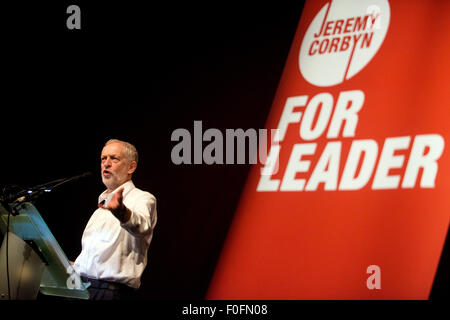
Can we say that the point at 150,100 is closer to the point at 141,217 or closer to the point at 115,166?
the point at 115,166

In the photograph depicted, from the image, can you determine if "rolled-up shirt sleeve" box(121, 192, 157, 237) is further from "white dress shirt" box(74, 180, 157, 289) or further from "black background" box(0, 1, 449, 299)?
"black background" box(0, 1, 449, 299)

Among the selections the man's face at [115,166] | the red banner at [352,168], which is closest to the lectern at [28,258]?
the man's face at [115,166]

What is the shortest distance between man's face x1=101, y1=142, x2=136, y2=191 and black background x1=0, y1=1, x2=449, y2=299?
4.12ft

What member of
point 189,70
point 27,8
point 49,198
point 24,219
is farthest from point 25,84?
point 24,219

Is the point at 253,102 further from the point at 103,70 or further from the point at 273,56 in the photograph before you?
the point at 103,70

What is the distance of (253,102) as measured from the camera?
12.3ft

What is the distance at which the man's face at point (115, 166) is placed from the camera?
2.51m

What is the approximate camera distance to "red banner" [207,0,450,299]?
299cm

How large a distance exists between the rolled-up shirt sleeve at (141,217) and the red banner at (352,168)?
1352 millimetres

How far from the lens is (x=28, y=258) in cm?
197

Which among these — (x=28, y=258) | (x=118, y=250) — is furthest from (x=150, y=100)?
(x=28, y=258)

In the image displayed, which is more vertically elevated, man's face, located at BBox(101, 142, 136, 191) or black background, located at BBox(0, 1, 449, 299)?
black background, located at BBox(0, 1, 449, 299)

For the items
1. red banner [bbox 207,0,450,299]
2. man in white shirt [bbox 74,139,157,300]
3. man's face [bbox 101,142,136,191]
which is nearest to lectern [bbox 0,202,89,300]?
man in white shirt [bbox 74,139,157,300]

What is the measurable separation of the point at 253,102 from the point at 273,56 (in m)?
0.34
